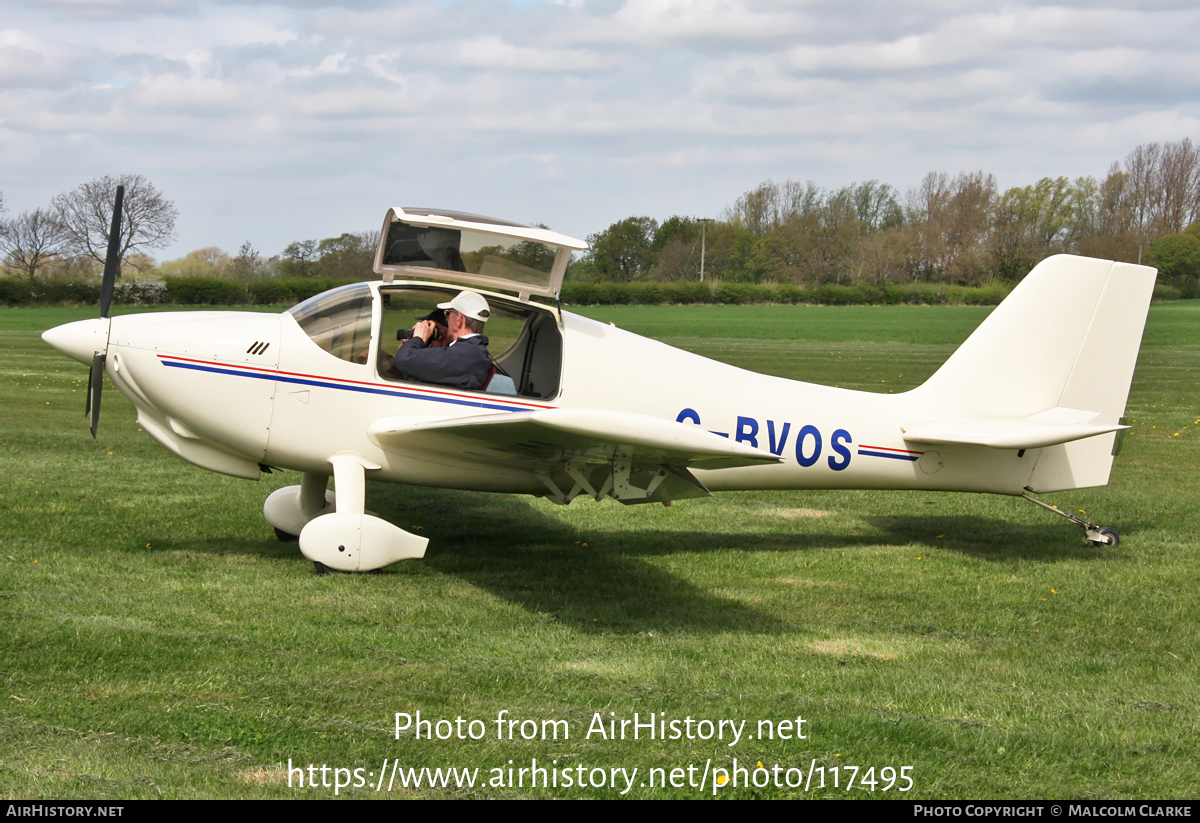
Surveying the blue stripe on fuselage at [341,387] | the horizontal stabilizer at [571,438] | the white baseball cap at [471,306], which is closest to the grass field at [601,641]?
the horizontal stabilizer at [571,438]

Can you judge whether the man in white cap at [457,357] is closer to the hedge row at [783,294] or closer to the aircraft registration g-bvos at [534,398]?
the aircraft registration g-bvos at [534,398]

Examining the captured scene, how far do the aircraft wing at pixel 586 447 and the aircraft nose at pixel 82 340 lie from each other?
185 centimetres

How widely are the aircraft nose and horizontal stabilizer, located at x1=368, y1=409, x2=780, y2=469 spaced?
6.09ft

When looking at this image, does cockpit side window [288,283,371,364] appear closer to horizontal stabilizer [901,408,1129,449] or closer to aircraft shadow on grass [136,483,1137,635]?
aircraft shadow on grass [136,483,1137,635]

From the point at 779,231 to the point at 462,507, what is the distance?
87773 millimetres

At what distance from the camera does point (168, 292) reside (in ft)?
145

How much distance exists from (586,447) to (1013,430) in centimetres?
335

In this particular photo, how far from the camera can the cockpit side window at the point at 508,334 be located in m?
7.02

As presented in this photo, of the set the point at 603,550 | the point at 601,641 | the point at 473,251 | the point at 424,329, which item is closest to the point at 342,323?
the point at 424,329

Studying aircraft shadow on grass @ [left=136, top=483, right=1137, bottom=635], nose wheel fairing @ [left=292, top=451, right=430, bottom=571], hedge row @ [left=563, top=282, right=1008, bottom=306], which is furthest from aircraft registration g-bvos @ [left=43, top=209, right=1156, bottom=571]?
hedge row @ [left=563, top=282, right=1008, bottom=306]

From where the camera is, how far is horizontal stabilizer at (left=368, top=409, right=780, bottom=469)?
514 cm

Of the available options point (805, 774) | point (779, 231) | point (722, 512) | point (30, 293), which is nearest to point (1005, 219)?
point (779, 231)

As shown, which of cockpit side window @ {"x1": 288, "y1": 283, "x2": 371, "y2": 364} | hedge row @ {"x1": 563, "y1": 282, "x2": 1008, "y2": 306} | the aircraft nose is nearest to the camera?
the aircraft nose

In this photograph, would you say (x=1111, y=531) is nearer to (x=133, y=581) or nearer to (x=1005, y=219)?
(x=133, y=581)
